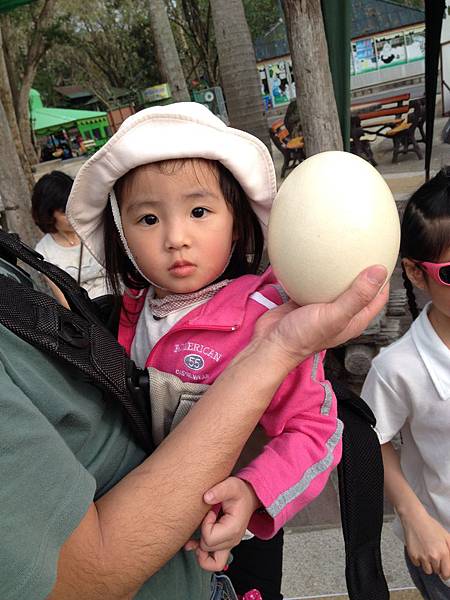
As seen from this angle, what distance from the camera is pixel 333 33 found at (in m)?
3.35

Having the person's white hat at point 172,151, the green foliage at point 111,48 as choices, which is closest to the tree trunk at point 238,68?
the person's white hat at point 172,151

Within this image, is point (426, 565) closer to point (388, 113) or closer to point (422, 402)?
point (422, 402)

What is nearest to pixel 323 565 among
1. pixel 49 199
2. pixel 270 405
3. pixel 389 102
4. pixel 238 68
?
pixel 270 405

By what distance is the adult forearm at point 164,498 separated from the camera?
0.98m

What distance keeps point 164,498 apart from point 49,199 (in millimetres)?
3743

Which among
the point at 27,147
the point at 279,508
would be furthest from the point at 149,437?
the point at 27,147

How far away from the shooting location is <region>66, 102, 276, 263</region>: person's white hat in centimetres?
141

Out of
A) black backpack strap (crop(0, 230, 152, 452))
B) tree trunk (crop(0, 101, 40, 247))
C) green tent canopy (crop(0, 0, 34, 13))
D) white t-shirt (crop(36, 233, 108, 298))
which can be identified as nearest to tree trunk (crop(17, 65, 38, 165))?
tree trunk (crop(0, 101, 40, 247))

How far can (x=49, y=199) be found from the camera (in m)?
4.37

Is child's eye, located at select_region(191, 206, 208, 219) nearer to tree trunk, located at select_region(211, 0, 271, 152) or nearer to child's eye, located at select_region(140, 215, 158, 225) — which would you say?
child's eye, located at select_region(140, 215, 158, 225)

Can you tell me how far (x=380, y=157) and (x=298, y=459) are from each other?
45.6 ft

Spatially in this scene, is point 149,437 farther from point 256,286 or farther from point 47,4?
point 47,4

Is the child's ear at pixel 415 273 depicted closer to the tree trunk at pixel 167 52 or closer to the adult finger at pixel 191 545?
the adult finger at pixel 191 545

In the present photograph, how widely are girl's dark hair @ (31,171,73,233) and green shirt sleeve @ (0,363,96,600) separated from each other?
3610 mm
